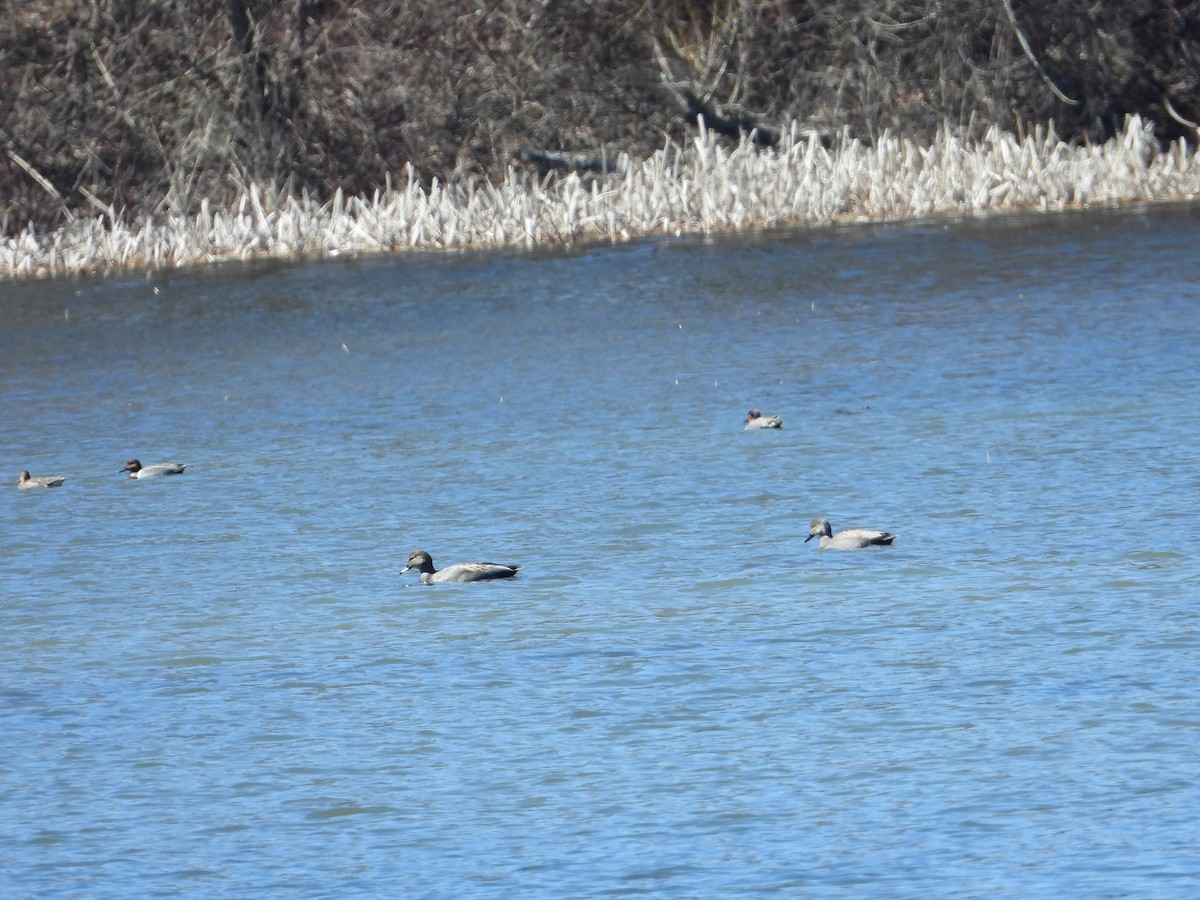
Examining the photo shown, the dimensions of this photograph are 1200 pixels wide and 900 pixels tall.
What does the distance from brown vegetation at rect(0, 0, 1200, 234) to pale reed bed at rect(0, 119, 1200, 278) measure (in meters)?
2.18

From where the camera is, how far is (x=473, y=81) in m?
27.9

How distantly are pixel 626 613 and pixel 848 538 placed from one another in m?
1.27

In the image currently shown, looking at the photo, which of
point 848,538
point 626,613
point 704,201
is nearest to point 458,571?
point 626,613

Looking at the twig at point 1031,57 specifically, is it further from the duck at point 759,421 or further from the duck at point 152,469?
the duck at point 152,469

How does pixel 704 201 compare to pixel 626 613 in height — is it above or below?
above

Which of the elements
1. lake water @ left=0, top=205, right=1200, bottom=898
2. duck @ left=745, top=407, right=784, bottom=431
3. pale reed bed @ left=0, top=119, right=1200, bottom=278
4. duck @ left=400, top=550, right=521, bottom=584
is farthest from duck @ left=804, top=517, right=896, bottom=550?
pale reed bed @ left=0, top=119, right=1200, bottom=278

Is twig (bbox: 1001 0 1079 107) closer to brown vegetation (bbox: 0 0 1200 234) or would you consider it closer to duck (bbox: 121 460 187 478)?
brown vegetation (bbox: 0 0 1200 234)

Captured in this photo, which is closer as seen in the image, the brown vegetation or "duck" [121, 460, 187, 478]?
"duck" [121, 460, 187, 478]

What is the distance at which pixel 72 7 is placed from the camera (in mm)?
28016

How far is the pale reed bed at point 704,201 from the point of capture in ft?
77.5

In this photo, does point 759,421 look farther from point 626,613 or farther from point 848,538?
point 626,613

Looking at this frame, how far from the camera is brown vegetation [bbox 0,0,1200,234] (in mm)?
26734

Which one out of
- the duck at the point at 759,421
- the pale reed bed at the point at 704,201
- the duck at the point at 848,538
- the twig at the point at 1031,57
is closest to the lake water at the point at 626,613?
the duck at the point at 848,538

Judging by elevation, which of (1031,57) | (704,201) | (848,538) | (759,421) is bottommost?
(848,538)
